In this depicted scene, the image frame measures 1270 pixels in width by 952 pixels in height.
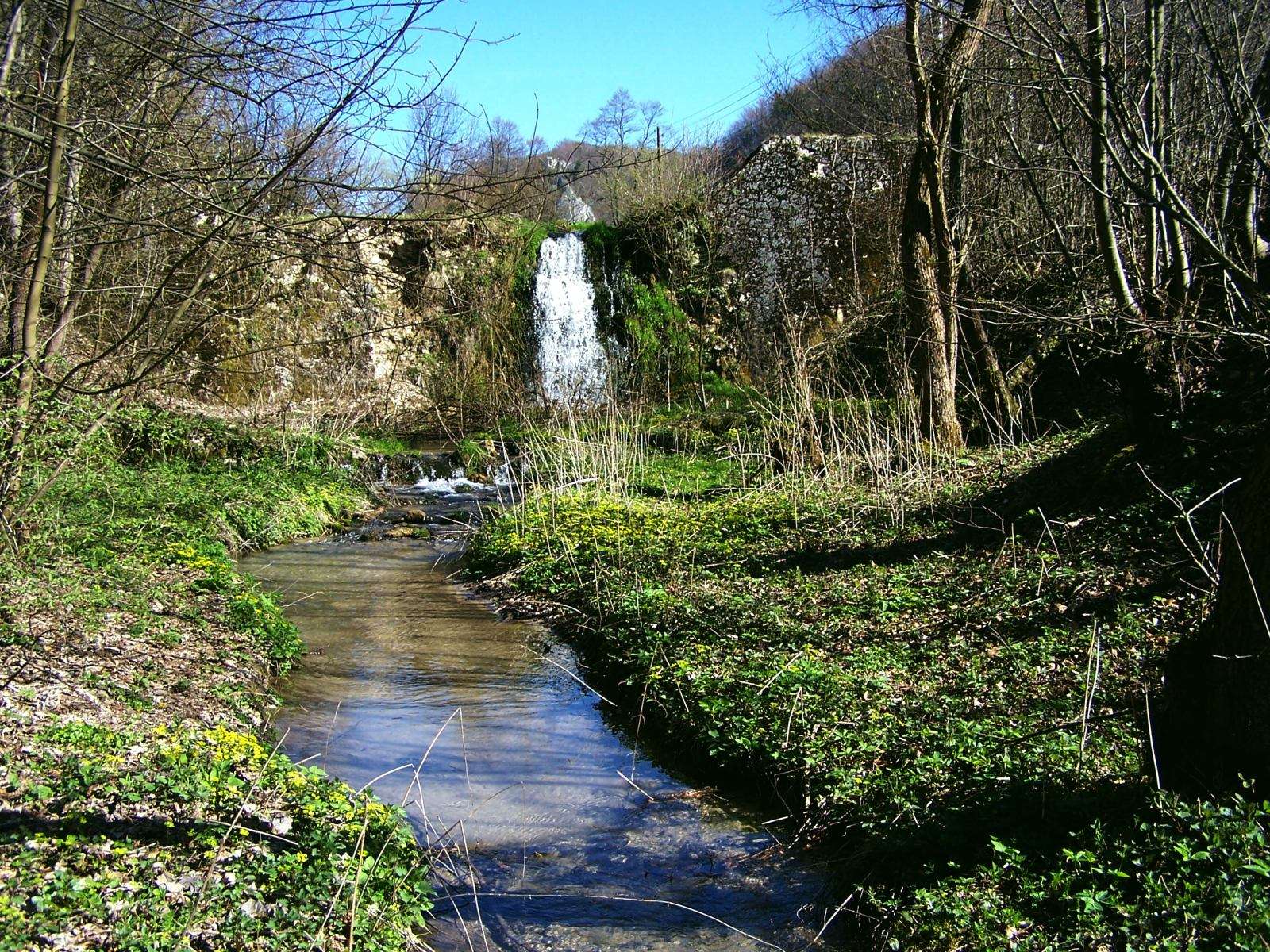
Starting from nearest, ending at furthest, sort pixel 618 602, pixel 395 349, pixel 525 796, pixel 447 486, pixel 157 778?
pixel 157 778, pixel 525 796, pixel 618 602, pixel 447 486, pixel 395 349

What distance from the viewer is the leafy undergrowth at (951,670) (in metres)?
2.98

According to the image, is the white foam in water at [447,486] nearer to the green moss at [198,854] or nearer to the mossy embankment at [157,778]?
the mossy embankment at [157,778]

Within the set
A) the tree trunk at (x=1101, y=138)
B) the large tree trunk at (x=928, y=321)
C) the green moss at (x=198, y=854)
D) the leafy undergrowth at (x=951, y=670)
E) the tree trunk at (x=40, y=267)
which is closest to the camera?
the green moss at (x=198, y=854)

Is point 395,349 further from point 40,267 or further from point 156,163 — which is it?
point 40,267

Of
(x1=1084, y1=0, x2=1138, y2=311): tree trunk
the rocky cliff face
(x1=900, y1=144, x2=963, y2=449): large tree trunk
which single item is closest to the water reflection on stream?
(x1=1084, y1=0, x2=1138, y2=311): tree trunk

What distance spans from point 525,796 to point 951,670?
217 centimetres

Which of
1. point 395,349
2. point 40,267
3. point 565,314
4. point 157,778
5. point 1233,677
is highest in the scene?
point 565,314

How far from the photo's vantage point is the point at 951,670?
16.2 ft

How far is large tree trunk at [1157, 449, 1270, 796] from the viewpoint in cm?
298

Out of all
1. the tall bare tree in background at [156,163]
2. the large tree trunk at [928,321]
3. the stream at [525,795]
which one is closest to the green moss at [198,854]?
the stream at [525,795]

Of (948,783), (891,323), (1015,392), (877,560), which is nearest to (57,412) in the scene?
(948,783)

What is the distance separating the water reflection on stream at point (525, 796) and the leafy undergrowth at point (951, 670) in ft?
0.99

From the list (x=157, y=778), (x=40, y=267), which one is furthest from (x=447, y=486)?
(x=157, y=778)

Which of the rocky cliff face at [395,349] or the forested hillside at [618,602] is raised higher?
the rocky cliff face at [395,349]
